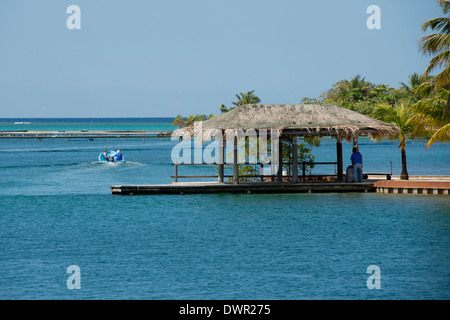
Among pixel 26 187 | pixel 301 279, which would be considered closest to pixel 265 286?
pixel 301 279

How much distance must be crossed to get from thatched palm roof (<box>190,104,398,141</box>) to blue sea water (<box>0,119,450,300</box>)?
9.31 ft

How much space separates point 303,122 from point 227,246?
10.0 meters

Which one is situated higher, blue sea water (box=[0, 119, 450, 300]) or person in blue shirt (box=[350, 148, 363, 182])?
person in blue shirt (box=[350, 148, 363, 182])

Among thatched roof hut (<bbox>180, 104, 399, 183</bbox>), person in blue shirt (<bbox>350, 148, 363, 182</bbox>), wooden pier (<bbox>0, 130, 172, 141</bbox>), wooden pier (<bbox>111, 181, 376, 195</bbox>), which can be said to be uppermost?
wooden pier (<bbox>0, 130, 172, 141</bbox>)

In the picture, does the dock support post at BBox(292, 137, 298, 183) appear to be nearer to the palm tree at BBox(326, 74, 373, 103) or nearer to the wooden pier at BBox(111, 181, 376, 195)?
the wooden pier at BBox(111, 181, 376, 195)

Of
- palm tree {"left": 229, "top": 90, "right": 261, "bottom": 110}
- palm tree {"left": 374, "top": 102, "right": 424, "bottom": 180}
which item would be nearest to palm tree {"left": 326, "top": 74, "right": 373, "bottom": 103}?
palm tree {"left": 229, "top": 90, "right": 261, "bottom": 110}

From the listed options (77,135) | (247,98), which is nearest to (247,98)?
(247,98)

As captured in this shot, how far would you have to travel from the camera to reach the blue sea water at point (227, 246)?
1605cm

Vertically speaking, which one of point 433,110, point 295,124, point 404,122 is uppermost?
point 433,110

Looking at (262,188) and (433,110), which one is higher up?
(433,110)

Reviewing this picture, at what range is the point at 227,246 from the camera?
20.7 meters

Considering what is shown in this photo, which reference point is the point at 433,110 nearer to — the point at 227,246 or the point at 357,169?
the point at 357,169

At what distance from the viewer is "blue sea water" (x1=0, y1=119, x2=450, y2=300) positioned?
52.6ft
